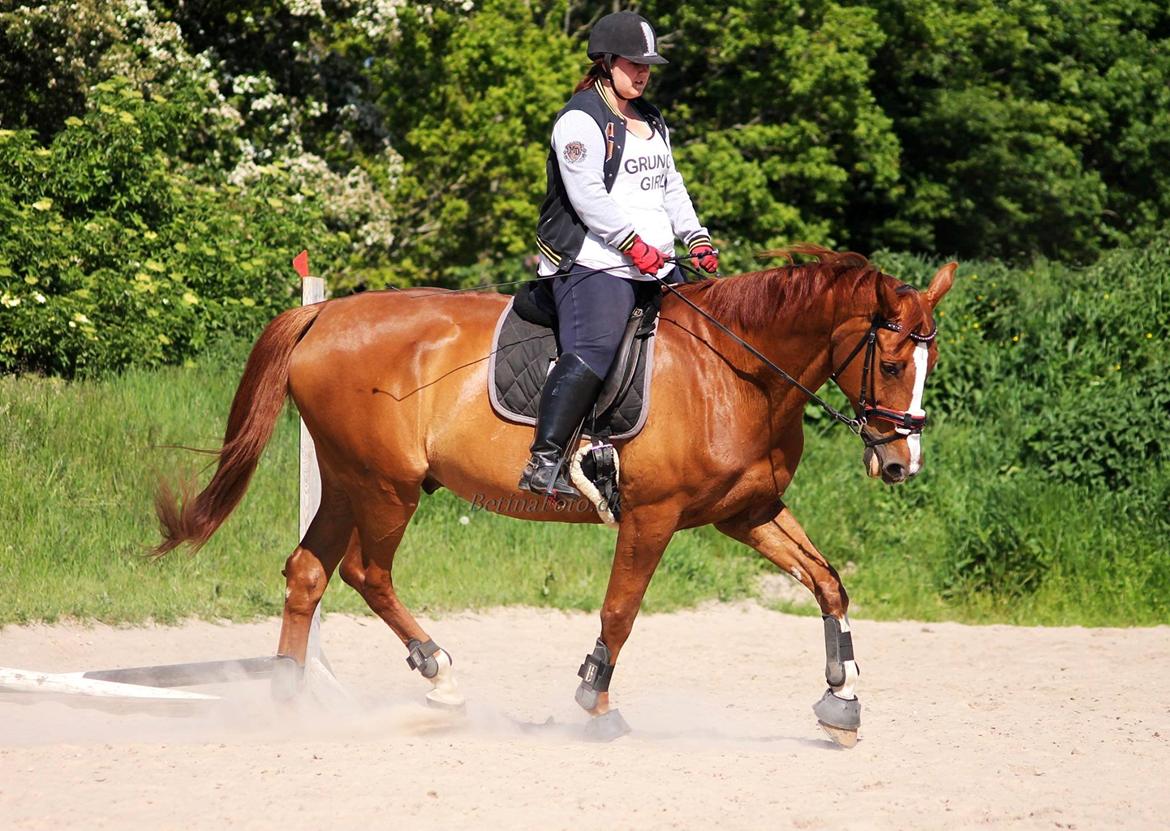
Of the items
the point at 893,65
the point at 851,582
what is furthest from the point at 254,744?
the point at 893,65

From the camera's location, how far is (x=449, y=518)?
38.1ft

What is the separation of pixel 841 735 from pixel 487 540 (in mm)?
5204

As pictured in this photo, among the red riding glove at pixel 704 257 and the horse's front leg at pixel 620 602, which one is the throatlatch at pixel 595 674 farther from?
the red riding glove at pixel 704 257

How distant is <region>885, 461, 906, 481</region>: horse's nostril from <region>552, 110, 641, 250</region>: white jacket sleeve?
1482mm

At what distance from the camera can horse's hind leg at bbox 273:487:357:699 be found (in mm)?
7223

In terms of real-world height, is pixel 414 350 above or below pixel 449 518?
above

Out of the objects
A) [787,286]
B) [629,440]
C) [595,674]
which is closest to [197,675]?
[595,674]

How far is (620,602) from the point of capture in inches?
258

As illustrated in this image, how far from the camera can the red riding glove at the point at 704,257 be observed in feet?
22.4

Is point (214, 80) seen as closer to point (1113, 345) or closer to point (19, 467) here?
point (19, 467)

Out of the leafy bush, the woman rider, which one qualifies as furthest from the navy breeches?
the leafy bush

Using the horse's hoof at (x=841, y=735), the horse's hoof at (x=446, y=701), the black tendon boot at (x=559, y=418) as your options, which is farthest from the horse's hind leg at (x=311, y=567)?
the horse's hoof at (x=841, y=735)

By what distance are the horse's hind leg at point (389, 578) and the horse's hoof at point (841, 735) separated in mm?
1831

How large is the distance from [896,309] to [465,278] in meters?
11.0
